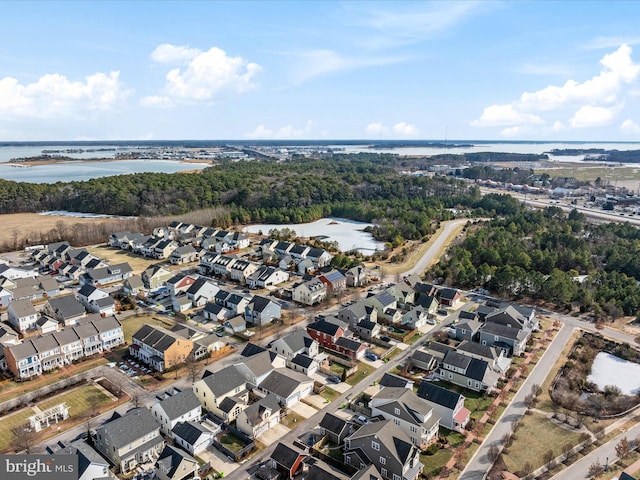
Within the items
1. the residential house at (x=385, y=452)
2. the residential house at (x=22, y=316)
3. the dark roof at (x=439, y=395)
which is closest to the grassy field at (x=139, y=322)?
the residential house at (x=22, y=316)

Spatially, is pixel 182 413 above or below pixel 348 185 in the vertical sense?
below

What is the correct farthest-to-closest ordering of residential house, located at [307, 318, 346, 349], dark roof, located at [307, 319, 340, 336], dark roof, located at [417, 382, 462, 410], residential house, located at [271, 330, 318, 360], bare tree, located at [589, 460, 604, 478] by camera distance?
dark roof, located at [307, 319, 340, 336]
residential house, located at [307, 318, 346, 349]
residential house, located at [271, 330, 318, 360]
dark roof, located at [417, 382, 462, 410]
bare tree, located at [589, 460, 604, 478]

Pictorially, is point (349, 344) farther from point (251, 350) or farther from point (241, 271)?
point (241, 271)

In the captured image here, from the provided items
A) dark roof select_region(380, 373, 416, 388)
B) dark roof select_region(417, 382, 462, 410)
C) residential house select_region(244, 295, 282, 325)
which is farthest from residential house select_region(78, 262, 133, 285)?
dark roof select_region(417, 382, 462, 410)

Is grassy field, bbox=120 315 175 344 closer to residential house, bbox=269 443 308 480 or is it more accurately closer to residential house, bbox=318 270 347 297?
residential house, bbox=318 270 347 297

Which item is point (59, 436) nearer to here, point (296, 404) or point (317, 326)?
point (296, 404)

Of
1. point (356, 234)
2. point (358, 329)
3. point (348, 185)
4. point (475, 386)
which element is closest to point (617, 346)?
point (475, 386)

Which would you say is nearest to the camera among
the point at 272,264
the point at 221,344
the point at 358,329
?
the point at 221,344
